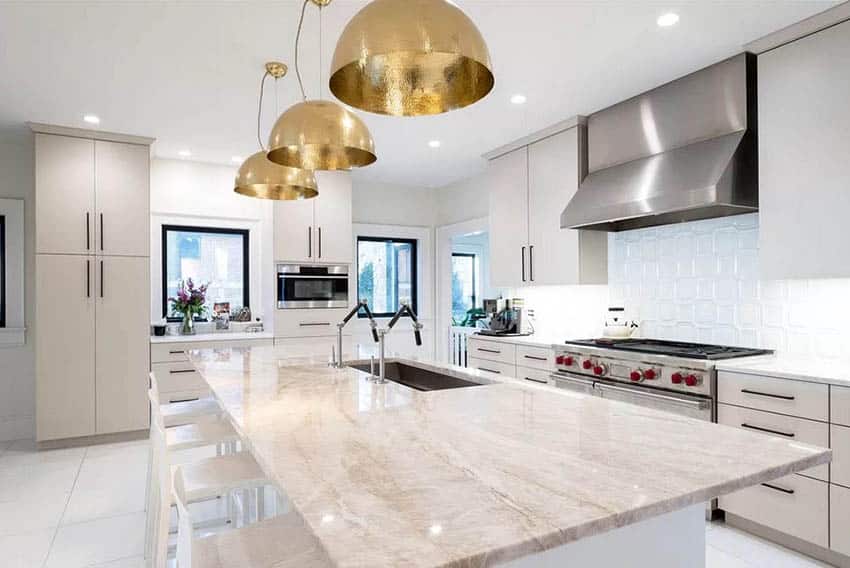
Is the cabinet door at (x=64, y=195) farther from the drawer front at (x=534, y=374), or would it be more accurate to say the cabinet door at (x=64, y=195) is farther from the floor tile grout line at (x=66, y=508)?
the drawer front at (x=534, y=374)

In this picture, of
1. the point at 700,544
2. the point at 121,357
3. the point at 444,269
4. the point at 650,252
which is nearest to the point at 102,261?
the point at 121,357

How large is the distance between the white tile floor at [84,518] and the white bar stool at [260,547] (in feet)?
4.69

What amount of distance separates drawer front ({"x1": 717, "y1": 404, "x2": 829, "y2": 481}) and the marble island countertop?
1254 mm

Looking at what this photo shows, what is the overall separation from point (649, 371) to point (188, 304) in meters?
4.03

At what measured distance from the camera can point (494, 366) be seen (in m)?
4.41

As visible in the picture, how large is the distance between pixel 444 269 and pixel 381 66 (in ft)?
15.5

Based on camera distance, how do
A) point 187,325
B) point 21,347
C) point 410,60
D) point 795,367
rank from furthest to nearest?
1. point 187,325
2. point 21,347
3. point 795,367
4. point 410,60

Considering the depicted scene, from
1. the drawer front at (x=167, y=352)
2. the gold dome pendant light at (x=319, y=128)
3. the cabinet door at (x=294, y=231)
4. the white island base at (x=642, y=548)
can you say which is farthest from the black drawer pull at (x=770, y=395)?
the drawer front at (x=167, y=352)

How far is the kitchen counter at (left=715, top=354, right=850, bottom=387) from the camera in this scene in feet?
7.68

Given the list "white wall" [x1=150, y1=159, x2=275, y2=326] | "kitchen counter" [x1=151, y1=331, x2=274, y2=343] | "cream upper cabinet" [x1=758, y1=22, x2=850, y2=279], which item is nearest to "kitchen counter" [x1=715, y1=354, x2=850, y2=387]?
"cream upper cabinet" [x1=758, y1=22, x2=850, y2=279]

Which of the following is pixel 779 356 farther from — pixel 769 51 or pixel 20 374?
pixel 20 374

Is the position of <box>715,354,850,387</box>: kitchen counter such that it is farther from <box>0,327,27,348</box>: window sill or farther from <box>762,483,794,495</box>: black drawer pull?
<box>0,327,27,348</box>: window sill

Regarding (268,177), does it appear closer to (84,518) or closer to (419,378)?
(419,378)

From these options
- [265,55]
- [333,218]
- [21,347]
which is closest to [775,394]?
[265,55]
